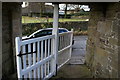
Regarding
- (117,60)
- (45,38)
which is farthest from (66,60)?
(117,60)

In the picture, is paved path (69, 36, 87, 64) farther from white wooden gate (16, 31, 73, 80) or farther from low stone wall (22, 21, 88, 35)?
low stone wall (22, 21, 88, 35)

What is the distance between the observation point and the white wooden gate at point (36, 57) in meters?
2.77

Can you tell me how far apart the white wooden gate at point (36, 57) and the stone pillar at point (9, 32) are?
2.15ft

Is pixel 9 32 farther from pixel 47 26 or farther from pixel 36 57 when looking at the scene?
pixel 47 26

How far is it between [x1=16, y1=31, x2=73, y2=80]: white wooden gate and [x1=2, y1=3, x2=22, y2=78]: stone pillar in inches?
25.8

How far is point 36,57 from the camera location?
3.57 meters

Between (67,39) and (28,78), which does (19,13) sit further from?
(28,78)

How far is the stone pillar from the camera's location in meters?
3.98

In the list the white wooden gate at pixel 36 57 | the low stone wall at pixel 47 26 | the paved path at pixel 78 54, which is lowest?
the paved path at pixel 78 54

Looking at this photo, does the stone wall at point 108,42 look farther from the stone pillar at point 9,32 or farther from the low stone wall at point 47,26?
the low stone wall at point 47,26

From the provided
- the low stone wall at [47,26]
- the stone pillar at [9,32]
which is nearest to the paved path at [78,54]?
the stone pillar at [9,32]

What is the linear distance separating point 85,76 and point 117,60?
65.9 inches

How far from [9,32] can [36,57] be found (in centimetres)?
129

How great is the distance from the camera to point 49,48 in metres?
3.96
